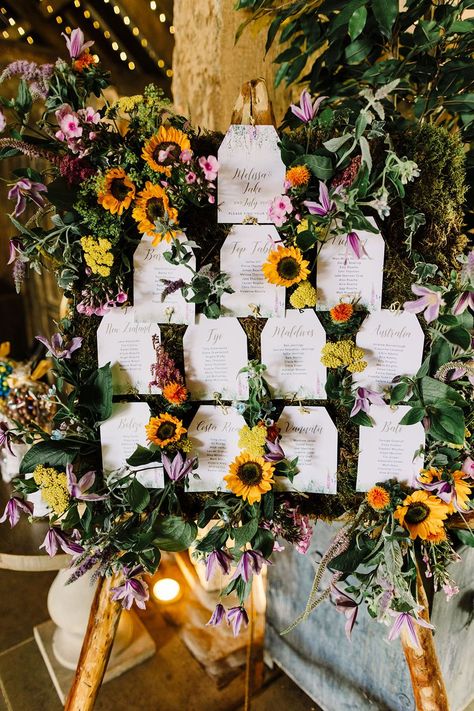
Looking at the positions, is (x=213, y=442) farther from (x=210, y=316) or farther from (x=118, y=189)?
(x=118, y=189)

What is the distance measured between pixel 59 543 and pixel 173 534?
217 mm

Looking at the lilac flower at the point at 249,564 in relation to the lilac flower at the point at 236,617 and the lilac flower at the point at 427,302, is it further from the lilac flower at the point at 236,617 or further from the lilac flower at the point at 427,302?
the lilac flower at the point at 427,302

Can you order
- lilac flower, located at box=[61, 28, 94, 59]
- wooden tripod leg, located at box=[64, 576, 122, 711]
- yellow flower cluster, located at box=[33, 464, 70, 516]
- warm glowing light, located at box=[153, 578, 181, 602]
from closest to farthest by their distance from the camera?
lilac flower, located at box=[61, 28, 94, 59]
yellow flower cluster, located at box=[33, 464, 70, 516]
wooden tripod leg, located at box=[64, 576, 122, 711]
warm glowing light, located at box=[153, 578, 181, 602]

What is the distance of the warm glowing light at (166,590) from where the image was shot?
1979 millimetres

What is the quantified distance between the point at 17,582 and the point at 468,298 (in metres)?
2.23

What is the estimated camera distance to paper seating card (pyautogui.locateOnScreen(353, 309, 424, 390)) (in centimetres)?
89

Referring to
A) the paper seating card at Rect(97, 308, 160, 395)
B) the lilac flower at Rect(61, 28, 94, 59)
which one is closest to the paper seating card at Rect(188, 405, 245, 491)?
the paper seating card at Rect(97, 308, 160, 395)

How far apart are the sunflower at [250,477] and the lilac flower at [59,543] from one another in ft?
1.03

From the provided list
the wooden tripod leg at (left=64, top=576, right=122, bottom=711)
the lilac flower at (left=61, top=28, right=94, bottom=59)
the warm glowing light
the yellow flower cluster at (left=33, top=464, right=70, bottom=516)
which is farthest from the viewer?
the warm glowing light

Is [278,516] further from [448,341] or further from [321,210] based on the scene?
[321,210]

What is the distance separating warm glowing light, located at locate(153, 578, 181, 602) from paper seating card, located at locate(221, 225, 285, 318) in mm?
1491

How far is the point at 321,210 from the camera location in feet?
2.71

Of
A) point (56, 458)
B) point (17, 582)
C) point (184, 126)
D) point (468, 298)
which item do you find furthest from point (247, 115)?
point (17, 582)

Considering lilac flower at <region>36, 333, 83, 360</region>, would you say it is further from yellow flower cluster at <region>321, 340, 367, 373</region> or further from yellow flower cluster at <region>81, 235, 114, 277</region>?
yellow flower cluster at <region>321, 340, 367, 373</region>
